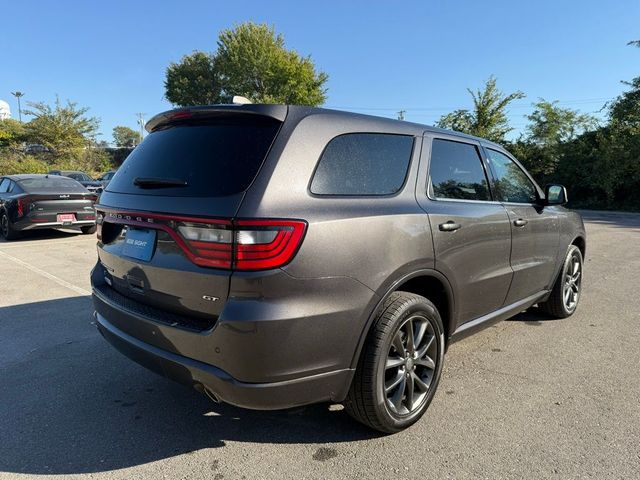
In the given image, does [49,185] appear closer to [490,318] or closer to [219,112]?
[219,112]

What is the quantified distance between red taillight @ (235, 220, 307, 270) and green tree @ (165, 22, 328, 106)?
134 ft

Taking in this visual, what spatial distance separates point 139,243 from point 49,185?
9.26 m

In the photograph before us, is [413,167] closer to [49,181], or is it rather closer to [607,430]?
[607,430]

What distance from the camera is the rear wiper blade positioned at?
93.6 inches

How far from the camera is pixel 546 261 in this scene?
418cm

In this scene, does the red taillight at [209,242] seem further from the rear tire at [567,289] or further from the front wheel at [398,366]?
the rear tire at [567,289]

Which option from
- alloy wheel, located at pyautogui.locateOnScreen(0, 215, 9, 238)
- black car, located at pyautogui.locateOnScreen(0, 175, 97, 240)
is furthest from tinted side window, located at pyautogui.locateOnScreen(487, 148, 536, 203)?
alloy wheel, located at pyautogui.locateOnScreen(0, 215, 9, 238)

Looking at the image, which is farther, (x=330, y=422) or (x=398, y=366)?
(x=330, y=422)

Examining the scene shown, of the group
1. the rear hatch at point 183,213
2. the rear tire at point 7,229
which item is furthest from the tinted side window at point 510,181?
the rear tire at point 7,229

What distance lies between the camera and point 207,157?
240 cm

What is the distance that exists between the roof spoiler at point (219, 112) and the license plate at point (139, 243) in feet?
2.36

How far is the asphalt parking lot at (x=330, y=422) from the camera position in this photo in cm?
233

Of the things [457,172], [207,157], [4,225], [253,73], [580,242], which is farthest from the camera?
[253,73]

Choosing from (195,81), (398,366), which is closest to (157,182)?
(398,366)
